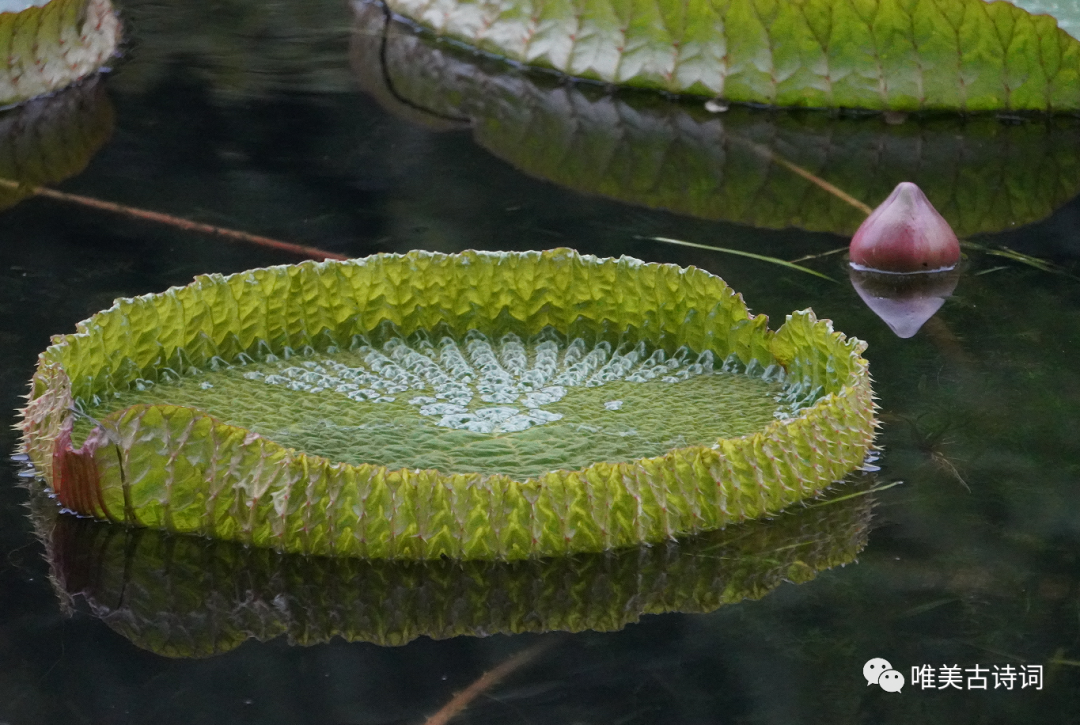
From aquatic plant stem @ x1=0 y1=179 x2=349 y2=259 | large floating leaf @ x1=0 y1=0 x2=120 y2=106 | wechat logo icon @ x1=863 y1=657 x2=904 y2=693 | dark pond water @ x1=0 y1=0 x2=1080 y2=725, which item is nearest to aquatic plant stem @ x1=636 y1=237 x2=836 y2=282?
dark pond water @ x1=0 y1=0 x2=1080 y2=725

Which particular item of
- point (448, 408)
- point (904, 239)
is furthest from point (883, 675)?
point (904, 239)

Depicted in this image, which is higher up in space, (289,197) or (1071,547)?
(1071,547)

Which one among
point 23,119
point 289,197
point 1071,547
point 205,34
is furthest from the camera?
point 205,34

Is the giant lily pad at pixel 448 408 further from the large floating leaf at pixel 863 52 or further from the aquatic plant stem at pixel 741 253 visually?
the large floating leaf at pixel 863 52

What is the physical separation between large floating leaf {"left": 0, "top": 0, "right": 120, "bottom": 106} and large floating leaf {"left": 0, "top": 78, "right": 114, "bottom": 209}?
0.13 ft

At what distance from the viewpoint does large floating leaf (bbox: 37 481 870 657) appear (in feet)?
4.76

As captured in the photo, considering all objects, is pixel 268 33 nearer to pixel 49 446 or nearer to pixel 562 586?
pixel 49 446

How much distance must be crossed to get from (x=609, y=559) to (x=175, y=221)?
1507 mm

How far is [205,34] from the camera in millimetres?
4301

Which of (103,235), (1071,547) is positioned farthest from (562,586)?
(103,235)

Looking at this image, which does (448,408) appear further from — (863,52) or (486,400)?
(863,52)

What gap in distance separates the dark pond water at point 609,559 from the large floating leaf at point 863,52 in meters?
0.09

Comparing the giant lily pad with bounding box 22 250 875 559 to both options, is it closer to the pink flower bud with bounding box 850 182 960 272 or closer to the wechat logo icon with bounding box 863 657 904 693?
the wechat logo icon with bounding box 863 657 904 693

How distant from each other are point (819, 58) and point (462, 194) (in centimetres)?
107
